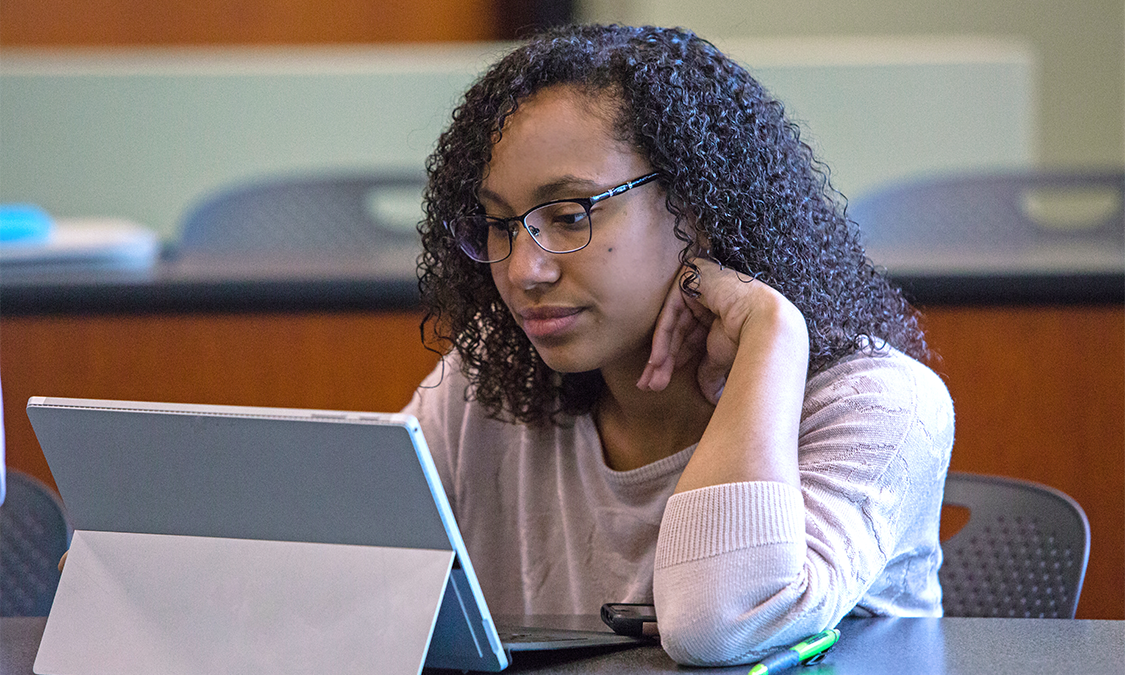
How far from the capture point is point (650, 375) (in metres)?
1.07

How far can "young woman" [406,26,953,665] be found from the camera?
869mm

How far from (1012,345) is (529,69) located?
2.99 ft

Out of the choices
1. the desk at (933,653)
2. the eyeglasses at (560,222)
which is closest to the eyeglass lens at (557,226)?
the eyeglasses at (560,222)

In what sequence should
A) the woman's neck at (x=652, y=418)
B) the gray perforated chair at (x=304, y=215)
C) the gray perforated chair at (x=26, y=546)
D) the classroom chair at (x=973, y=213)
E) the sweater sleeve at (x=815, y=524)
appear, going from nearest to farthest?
the sweater sleeve at (x=815, y=524), the woman's neck at (x=652, y=418), the gray perforated chair at (x=26, y=546), the classroom chair at (x=973, y=213), the gray perforated chair at (x=304, y=215)

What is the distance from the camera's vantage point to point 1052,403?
1638 millimetres

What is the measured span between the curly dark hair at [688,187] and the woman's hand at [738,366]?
0.06 metres

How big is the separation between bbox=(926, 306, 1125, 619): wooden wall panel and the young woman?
0.49 m

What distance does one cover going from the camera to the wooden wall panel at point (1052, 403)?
5.29ft

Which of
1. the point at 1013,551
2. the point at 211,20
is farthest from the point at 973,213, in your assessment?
the point at 211,20

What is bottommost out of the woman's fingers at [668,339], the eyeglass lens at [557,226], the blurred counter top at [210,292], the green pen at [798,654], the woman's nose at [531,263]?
the blurred counter top at [210,292]

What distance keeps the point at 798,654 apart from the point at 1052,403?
99 centimetres

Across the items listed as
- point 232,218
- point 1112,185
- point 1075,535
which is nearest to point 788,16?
point 1112,185

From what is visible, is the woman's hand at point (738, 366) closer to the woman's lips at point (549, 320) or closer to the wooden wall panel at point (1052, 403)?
the woman's lips at point (549, 320)

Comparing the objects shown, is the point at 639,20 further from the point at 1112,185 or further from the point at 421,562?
the point at 421,562
